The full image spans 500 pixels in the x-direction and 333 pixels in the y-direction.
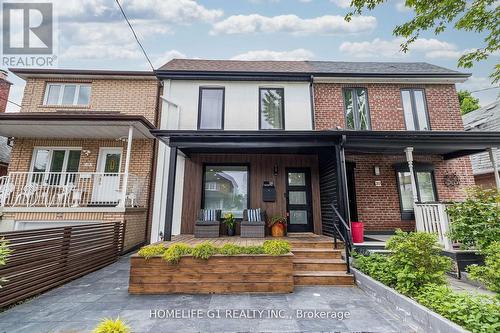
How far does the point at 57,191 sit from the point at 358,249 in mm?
9812

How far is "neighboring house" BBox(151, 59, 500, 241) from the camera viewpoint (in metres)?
7.08

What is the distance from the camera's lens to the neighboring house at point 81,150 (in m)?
6.45

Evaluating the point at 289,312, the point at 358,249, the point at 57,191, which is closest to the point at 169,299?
the point at 289,312

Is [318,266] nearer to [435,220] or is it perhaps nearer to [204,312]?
[204,312]

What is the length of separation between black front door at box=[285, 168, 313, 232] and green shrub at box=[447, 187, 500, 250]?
357 centimetres

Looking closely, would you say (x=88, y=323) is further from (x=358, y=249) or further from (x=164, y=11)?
(x=164, y=11)

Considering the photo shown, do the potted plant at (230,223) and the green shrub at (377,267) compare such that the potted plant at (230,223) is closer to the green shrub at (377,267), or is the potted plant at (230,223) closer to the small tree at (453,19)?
the green shrub at (377,267)

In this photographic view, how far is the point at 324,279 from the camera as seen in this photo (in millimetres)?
4312

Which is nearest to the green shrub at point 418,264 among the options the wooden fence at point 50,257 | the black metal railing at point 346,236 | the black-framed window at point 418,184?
the black metal railing at point 346,236

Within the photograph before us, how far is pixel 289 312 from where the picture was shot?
3174 mm

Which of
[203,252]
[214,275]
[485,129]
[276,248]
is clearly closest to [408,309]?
[276,248]

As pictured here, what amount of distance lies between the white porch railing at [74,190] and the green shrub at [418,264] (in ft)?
23.6

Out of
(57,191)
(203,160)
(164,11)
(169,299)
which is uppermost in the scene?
(164,11)

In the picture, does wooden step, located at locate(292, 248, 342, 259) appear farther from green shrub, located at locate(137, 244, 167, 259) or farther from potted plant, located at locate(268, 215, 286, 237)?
green shrub, located at locate(137, 244, 167, 259)
